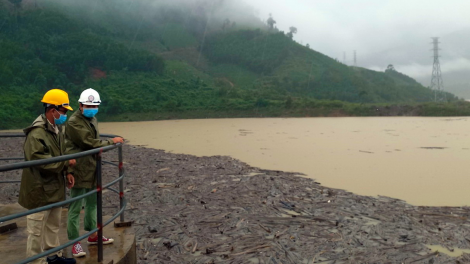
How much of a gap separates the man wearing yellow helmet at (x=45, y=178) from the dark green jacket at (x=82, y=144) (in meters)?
0.22

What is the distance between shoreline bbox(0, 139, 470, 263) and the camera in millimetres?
3988

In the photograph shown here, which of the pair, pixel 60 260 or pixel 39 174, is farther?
pixel 60 260

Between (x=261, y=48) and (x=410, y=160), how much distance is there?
75.1 metres

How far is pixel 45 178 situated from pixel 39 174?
2.0 inches

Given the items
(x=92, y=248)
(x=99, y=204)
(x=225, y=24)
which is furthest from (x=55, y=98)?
(x=225, y=24)

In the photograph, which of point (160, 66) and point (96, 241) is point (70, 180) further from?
point (160, 66)

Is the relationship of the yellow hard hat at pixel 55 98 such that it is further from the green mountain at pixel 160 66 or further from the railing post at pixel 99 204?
the green mountain at pixel 160 66

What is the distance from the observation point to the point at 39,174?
269cm

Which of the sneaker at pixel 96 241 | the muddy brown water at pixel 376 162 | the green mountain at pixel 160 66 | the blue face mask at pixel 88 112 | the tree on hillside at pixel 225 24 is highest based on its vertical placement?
the tree on hillside at pixel 225 24

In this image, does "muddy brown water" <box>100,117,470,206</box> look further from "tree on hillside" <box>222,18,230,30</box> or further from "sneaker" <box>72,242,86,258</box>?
"tree on hillside" <box>222,18,230,30</box>

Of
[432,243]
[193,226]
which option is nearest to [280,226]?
[193,226]

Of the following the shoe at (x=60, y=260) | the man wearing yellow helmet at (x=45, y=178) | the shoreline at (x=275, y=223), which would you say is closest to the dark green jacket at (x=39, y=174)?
the man wearing yellow helmet at (x=45, y=178)

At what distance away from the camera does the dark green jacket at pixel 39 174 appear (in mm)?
2662

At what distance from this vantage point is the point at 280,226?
482 cm
